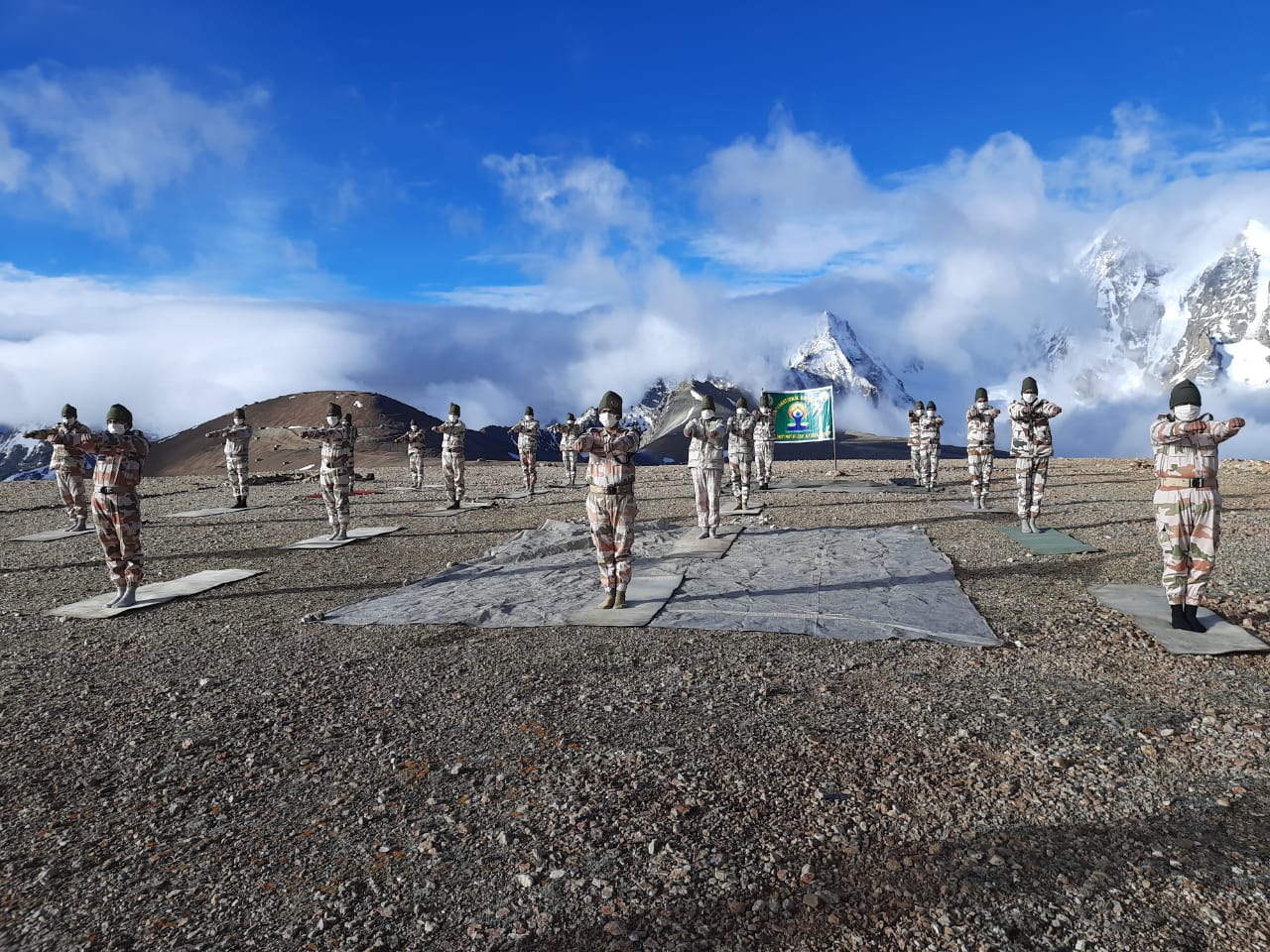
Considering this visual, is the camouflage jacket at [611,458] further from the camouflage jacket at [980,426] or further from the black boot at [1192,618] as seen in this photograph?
the camouflage jacket at [980,426]

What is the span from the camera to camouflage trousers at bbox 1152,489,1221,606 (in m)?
6.21

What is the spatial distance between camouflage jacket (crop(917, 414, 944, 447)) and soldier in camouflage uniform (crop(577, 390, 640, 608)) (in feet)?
45.8

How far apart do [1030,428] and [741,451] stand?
6.08 m

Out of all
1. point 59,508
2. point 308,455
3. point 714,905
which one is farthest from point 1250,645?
point 308,455

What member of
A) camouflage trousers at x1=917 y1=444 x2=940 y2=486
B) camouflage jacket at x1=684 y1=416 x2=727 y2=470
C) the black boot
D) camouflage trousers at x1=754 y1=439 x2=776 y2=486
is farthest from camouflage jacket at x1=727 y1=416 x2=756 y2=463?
the black boot

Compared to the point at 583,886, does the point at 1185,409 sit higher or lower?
higher

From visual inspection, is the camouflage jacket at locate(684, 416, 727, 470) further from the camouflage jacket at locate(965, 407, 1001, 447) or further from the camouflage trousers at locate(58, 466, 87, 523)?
the camouflage trousers at locate(58, 466, 87, 523)

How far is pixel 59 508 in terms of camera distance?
64.2ft

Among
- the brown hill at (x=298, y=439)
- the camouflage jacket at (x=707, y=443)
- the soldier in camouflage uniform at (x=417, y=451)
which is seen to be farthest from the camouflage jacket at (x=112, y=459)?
the brown hill at (x=298, y=439)

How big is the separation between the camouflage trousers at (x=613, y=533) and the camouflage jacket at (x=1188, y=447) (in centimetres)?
482

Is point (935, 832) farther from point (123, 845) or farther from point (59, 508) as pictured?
point (59, 508)

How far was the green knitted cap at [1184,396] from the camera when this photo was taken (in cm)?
625

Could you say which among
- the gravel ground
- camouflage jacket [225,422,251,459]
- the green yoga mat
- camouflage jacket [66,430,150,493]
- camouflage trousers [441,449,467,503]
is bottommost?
the gravel ground

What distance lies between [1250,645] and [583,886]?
19.1ft
